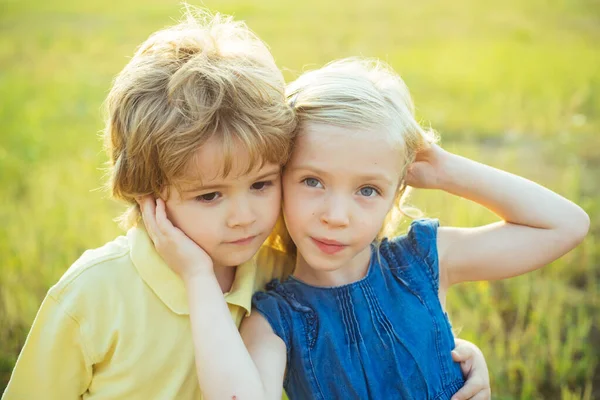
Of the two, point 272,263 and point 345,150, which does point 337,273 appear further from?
point 345,150

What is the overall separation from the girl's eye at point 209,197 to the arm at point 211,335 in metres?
0.13

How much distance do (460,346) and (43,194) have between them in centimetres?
305

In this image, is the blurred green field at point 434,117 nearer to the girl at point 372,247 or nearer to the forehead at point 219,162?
the girl at point 372,247

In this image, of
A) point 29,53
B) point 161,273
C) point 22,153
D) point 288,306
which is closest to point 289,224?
point 288,306

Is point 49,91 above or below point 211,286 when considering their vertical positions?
above

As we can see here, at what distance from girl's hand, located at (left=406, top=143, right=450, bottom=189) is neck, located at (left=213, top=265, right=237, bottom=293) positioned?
699mm

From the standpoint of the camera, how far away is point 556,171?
4.83m

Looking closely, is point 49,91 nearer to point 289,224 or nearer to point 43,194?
point 43,194

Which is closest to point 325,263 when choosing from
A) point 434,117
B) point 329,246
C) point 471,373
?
point 329,246

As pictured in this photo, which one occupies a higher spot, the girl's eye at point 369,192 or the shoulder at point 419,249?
the girl's eye at point 369,192

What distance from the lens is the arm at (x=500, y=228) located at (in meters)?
2.38

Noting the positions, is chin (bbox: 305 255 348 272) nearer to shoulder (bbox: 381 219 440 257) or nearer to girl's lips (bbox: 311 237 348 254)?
girl's lips (bbox: 311 237 348 254)

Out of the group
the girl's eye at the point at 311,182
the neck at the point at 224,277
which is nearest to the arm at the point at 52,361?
the neck at the point at 224,277

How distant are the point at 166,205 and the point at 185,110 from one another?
1.09ft
